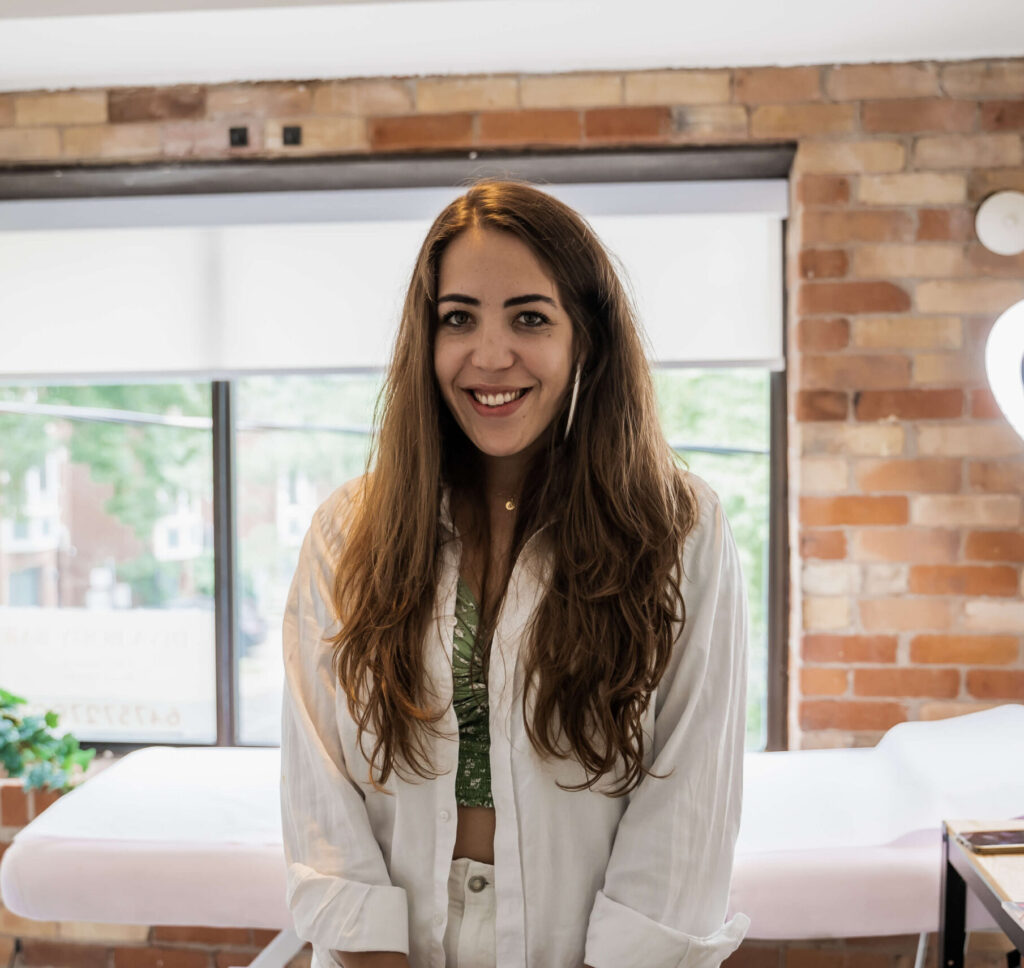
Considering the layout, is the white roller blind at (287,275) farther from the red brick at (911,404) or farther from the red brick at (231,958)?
the red brick at (231,958)

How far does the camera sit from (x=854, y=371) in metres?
2.22

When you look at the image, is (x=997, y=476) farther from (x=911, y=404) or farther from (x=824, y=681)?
(x=824, y=681)

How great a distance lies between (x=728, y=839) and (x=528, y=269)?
0.74 m

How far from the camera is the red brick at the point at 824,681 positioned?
2250 millimetres

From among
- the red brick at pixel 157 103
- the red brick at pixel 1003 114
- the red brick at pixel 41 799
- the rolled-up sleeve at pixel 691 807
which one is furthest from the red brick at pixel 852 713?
the red brick at pixel 157 103

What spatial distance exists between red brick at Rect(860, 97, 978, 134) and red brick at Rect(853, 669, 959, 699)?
4.30ft

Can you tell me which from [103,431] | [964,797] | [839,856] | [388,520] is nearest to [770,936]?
[839,856]

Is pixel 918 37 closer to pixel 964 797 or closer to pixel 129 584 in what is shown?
pixel 964 797

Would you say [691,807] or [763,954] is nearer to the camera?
[691,807]

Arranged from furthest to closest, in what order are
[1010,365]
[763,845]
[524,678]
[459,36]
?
[459,36] → [1010,365] → [763,845] → [524,678]

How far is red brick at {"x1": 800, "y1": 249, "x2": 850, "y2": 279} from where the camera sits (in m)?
2.22

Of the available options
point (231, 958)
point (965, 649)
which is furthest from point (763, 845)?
point (231, 958)

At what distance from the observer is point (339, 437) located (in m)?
2.56

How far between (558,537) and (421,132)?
1516 mm
